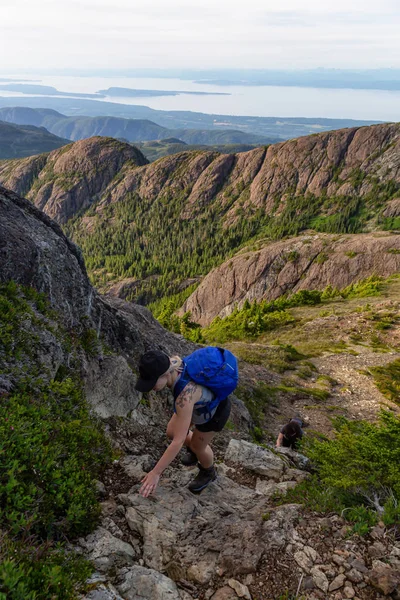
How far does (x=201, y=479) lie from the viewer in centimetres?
700

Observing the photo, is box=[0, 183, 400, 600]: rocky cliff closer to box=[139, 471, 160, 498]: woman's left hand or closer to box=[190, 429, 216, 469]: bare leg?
box=[139, 471, 160, 498]: woman's left hand

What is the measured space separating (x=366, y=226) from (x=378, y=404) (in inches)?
5531

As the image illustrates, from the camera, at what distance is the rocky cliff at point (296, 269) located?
88.5m

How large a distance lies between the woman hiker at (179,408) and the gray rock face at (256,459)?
279cm

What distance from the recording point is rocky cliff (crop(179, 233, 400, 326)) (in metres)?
88.5

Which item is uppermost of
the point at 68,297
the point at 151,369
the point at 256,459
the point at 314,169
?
the point at 314,169

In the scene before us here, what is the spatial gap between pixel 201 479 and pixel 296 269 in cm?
10037

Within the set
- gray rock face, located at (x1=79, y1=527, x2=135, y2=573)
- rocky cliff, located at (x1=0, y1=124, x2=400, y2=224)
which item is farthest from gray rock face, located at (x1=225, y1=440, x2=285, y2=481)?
rocky cliff, located at (x1=0, y1=124, x2=400, y2=224)

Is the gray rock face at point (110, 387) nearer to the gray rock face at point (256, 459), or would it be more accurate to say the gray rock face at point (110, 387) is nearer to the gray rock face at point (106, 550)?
the gray rock face at point (256, 459)

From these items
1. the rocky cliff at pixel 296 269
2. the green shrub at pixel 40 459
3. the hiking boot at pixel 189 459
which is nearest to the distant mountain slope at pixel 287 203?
the rocky cliff at pixel 296 269

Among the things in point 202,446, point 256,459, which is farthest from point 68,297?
point 256,459

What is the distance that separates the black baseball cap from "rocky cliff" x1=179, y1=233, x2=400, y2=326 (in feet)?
299

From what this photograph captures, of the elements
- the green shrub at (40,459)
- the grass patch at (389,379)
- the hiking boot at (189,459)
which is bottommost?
the grass patch at (389,379)

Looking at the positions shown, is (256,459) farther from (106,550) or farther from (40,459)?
(40,459)
